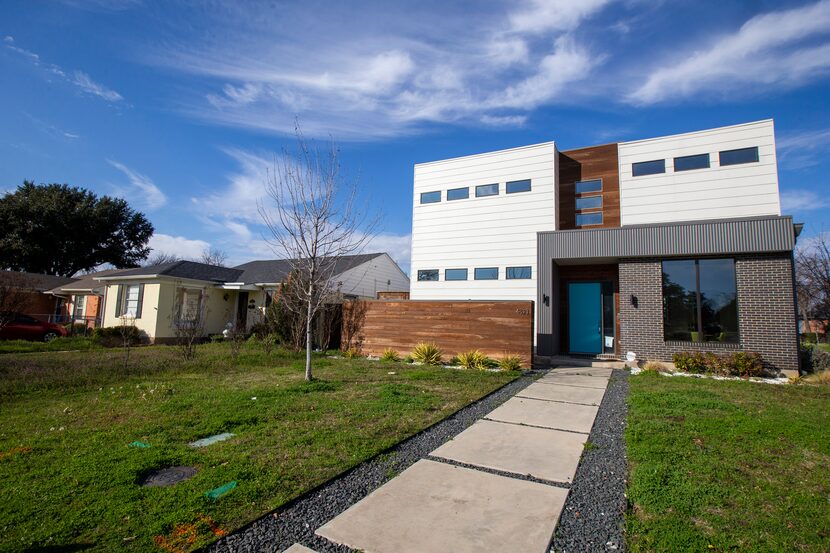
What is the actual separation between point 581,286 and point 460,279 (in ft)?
16.6

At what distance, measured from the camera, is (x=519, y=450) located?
4363mm

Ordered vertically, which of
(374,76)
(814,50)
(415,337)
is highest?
(814,50)

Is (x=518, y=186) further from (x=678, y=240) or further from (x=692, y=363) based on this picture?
(x=692, y=363)

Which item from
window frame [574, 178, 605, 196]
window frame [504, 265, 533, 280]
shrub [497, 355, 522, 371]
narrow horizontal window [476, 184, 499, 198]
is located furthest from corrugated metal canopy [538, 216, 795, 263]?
window frame [574, 178, 605, 196]

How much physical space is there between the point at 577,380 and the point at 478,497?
6562 millimetres

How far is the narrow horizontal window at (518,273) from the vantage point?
15.5 m

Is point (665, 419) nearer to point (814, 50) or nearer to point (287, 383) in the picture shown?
point (287, 383)

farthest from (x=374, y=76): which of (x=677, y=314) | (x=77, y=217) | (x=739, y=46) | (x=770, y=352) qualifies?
(x=77, y=217)

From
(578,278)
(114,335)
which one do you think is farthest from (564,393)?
(114,335)

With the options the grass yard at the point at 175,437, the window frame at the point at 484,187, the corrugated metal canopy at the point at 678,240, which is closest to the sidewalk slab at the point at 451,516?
the grass yard at the point at 175,437

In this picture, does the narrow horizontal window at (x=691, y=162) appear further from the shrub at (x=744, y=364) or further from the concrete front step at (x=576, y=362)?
the concrete front step at (x=576, y=362)

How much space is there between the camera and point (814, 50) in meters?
9.06

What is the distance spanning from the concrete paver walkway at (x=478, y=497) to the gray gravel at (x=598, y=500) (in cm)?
9

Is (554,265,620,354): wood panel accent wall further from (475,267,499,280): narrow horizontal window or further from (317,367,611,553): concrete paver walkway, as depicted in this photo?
A: (317,367,611,553): concrete paver walkway
